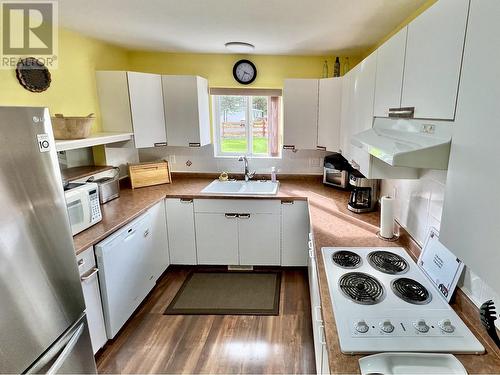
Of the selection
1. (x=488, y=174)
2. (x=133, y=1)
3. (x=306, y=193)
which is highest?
(x=133, y=1)

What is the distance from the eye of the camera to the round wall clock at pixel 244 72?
3031mm

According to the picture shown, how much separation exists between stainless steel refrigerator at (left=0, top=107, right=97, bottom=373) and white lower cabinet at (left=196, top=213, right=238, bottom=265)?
4.93ft

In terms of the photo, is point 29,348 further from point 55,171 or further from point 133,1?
point 133,1

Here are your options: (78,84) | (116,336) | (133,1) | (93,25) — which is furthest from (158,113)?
(116,336)

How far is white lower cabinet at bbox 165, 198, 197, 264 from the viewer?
280cm

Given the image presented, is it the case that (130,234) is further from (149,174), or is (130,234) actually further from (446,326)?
(446,326)

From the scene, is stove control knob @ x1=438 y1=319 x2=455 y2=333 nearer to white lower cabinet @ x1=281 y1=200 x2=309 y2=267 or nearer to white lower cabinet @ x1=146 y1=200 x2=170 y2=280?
white lower cabinet @ x1=281 y1=200 x2=309 y2=267

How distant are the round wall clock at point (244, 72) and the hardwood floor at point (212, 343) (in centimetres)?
229

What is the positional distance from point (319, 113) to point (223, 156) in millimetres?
1218

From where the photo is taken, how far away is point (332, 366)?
926 millimetres

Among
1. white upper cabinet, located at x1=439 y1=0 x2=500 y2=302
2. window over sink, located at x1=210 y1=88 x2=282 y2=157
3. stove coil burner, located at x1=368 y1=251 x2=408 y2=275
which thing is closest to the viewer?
white upper cabinet, located at x1=439 y1=0 x2=500 y2=302

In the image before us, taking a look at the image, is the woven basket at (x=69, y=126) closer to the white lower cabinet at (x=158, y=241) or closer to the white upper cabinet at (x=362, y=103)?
the white lower cabinet at (x=158, y=241)

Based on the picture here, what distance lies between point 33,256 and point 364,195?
2.16m

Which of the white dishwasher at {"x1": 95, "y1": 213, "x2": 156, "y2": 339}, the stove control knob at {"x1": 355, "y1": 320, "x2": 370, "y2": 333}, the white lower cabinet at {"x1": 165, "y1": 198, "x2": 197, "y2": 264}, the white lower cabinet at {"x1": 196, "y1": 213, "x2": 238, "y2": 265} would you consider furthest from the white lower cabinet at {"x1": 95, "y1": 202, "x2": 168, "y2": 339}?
the stove control knob at {"x1": 355, "y1": 320, "x2": 370, "y2": 333}
